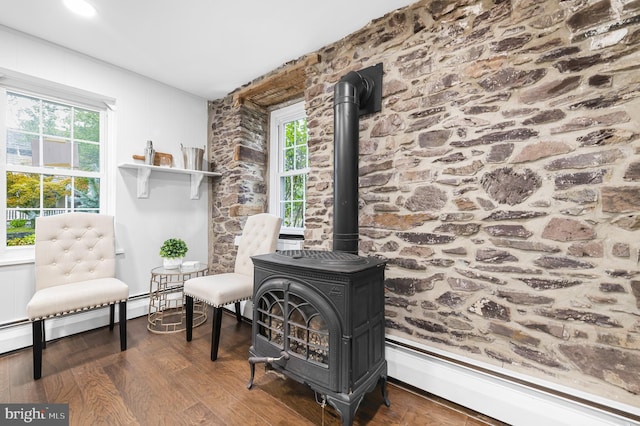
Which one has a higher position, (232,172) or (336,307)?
(232,172)

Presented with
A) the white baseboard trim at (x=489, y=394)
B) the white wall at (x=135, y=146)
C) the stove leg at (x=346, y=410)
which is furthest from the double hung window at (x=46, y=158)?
the white baseboard trim at (x=489, y=394)

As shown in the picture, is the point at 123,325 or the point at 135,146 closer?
the point at 123,325

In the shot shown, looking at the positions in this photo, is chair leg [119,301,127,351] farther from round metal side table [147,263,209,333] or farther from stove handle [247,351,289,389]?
stove handle [247,351,289,389]

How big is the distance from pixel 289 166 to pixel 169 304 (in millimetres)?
2201

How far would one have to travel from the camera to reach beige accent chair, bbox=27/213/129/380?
1973 millimetres

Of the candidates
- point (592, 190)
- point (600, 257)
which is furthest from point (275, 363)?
point (592, 190)

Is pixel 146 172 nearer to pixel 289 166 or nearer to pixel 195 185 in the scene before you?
pixel 195 185

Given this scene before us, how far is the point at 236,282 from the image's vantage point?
2445 millimetres

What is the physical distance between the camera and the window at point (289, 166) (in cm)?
328

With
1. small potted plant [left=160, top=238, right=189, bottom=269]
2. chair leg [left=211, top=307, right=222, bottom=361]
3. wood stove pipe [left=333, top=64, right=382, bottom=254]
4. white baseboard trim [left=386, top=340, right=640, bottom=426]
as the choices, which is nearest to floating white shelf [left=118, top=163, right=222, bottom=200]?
small potted plant [left=160, top=238, right=189, bottom=269]

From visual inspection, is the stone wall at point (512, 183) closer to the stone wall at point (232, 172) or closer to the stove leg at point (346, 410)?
the stove leg at point (346, 410)

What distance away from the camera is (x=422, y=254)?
6.36 ft

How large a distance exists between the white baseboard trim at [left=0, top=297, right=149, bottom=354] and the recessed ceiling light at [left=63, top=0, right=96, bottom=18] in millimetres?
2609

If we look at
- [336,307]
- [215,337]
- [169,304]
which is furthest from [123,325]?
[336,307]
